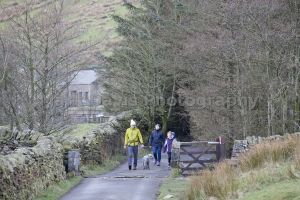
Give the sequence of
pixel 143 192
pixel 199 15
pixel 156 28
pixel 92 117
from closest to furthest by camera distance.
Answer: pixel 143 192, pixel 199 15, pixel 156 28, pixel 92 117

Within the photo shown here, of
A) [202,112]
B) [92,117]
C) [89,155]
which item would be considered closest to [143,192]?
[89,155]

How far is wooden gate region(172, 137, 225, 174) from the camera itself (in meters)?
17.8

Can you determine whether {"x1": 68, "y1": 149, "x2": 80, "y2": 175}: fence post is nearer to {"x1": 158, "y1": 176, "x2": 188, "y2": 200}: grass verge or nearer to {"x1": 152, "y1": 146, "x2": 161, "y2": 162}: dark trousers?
{"x1": 158, "y1": 176, "x2": 188, "y2": 200}: grass verge

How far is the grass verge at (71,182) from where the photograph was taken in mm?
13473

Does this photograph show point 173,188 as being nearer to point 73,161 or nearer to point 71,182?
point 71,182

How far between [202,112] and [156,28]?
11164 mm

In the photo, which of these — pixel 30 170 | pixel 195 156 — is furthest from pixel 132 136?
pixel 30 170

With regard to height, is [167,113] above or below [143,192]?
above

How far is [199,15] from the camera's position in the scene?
2884cm

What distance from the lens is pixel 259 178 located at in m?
9.78

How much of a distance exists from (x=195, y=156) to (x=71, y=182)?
14.1ft

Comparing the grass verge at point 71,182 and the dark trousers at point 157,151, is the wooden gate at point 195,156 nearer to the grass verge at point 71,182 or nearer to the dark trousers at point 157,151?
the grass verge at point 71,182

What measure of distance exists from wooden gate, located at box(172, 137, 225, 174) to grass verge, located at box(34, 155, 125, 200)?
10.9 ft

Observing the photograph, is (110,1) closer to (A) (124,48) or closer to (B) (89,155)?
(A) (124,48)
